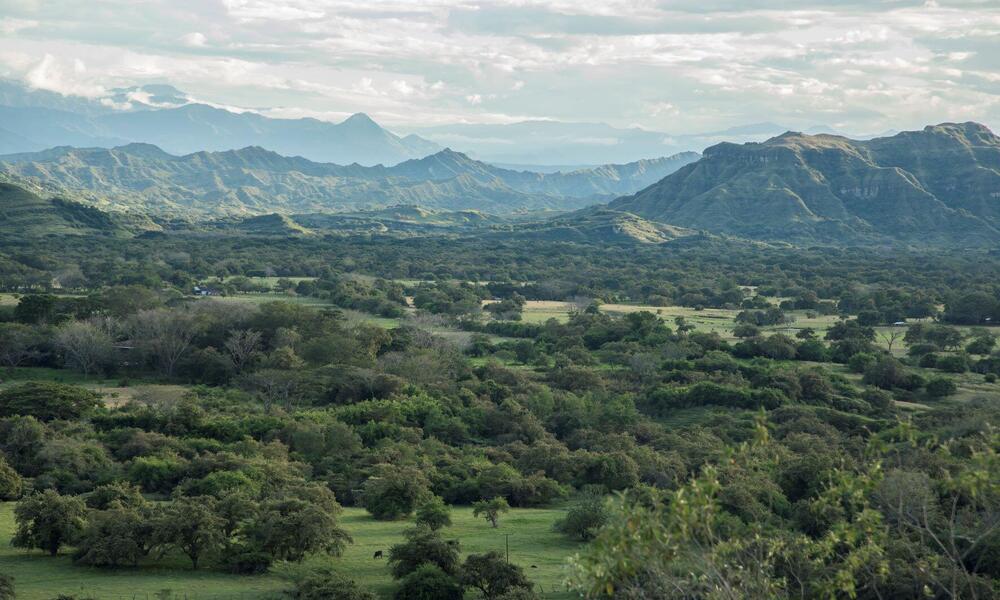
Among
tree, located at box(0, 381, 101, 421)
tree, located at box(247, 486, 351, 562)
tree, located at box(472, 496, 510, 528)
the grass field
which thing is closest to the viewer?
the grass field

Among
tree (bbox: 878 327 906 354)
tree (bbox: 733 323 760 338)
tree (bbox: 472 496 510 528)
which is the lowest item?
tree (bbox: 878 327 906 354)

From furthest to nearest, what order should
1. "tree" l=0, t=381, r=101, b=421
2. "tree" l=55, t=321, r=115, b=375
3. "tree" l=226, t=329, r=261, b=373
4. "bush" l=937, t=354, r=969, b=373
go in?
1. "bush" l=937, t=354, r=969, b=373
2. "tree" l=226, t=329, r=261, b=373
3. "tree" l=55, t=321, r=115, b=375
4. "tree" l=0, t=381, r=101, b=421

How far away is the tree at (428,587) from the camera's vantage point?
26.9 metres

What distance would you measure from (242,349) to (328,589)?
44.5 metres

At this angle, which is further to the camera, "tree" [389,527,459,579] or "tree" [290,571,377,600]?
"tree" [389,527,459,579]

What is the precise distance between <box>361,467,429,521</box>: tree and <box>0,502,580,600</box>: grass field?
1.67m

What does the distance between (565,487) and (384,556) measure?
43.2ft

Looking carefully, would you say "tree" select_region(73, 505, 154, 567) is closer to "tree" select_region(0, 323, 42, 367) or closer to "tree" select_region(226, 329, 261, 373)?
"tree" select_region(226, 329, 261, 373)

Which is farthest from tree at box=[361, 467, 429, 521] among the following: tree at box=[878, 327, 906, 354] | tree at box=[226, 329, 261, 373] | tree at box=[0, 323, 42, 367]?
tree at box=[878, 327, 906, 354]

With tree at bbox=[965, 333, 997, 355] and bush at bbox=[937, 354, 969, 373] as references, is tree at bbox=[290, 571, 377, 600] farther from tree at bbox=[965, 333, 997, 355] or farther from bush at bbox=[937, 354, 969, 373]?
tree at bbox=[965, 333, 997, 355]

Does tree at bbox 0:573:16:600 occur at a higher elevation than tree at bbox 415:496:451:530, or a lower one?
higher

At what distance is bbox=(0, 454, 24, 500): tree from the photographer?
1480 inches

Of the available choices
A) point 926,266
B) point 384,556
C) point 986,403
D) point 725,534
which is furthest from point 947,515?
point 926,266

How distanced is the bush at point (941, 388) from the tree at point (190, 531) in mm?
47625
